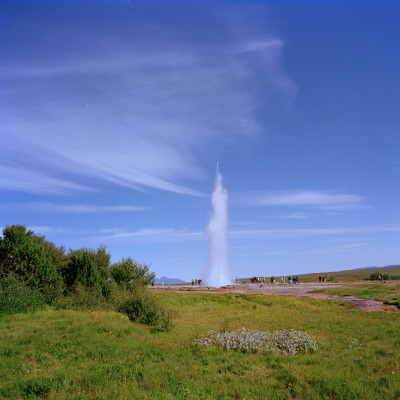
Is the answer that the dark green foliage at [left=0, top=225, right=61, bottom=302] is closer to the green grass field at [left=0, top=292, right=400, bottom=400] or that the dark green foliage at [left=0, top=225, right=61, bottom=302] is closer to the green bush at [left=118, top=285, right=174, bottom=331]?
the green grass field at [left=0, top=292, right=400, bottom=400]

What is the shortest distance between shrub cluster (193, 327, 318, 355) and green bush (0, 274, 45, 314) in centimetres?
1317

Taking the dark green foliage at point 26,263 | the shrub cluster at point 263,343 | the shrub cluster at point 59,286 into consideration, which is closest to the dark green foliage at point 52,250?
the shrub cluster at point 59,286

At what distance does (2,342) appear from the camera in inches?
558

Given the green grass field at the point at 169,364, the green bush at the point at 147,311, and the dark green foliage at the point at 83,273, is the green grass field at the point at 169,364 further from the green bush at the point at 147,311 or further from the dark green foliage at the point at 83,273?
the dark green foliage at the point at 83,273

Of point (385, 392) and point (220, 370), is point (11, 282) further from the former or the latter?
point (385, 392)

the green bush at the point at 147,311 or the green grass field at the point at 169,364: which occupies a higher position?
the green bush at the point at 147,311

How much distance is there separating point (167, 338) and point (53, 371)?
6.39 meters

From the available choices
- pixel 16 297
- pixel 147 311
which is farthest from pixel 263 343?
pixel 16 297

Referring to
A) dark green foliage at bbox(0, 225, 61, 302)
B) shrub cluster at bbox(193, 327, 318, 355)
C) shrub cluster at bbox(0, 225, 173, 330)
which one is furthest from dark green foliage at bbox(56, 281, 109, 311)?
shrub cluster at bbox(193, 327, 318, 355)

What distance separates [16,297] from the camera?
838 inches

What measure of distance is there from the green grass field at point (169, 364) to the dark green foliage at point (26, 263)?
Answer: 16.6 ft

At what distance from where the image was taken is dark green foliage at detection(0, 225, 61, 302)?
2366 centimetres

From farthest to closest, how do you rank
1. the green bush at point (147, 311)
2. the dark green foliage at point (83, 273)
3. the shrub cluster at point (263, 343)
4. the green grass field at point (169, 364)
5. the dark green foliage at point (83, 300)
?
the dark green foliage at point (83, 273), the dark green foliage at point (83, 300), the green bush at point (147, 311), the shrub cluster at point (263, 343), the green grass field at point (169, 364)

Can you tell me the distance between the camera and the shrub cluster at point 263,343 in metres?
14.2
